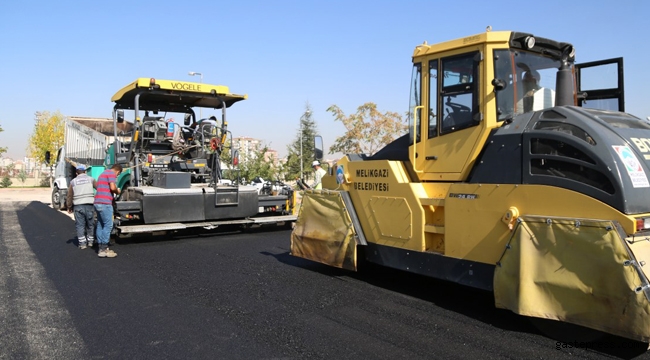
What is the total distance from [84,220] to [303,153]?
2070 centimetres

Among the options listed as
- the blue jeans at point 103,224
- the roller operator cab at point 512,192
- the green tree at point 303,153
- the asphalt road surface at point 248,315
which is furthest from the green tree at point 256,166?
the roller operator cab at point 512,192

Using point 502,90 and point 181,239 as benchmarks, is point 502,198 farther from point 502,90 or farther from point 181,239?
point 181,239

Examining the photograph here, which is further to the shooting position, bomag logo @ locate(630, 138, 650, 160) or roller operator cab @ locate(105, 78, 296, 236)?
roller operator cab @ locate(105, 78, 296, 236)

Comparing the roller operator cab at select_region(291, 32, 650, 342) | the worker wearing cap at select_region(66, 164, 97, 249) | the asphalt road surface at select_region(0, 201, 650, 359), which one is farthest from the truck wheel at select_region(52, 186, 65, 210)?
the roller operator cab at select_region(291, 32, 650, 342)

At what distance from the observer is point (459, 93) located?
532 cm

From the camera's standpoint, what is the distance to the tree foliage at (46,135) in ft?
129

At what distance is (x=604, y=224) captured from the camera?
3.85 meters

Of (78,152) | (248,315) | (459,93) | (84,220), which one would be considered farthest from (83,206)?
(78,152)

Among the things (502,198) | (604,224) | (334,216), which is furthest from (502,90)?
(334,216)

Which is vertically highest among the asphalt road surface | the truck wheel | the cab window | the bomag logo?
the cab window

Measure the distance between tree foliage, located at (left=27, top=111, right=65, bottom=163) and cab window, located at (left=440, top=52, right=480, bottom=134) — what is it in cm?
3908

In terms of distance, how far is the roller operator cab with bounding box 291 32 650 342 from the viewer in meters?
3.91

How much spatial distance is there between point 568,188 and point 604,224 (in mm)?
450

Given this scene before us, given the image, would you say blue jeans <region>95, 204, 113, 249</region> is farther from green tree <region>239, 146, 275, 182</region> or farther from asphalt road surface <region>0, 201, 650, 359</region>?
green tree <region>239, 146, 275, 182</region>
